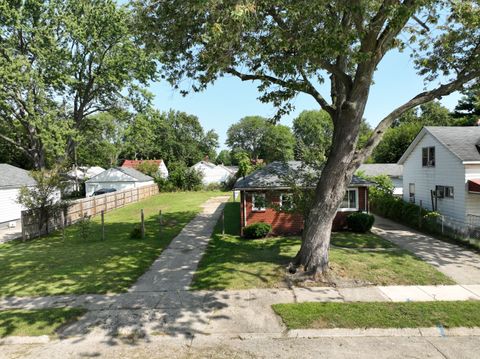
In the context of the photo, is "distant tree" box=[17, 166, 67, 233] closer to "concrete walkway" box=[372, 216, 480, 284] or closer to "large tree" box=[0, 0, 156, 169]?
"large tree" box=[0, 0, 156, 169]

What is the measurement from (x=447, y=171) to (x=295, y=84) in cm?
1386

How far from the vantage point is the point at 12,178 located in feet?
78.7

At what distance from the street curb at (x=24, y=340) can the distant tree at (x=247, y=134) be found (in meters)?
96.2

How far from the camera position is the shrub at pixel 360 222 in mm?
16703

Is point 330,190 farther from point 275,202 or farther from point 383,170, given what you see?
point 383,170

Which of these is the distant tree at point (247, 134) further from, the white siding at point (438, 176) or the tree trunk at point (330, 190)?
the tree trunk at point (330, 190)

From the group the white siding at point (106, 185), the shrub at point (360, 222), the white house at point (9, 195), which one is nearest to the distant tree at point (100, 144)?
the white siding at point (106, 185)

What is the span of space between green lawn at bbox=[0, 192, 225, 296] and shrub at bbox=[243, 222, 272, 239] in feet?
12.7

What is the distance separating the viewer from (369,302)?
8.08 m

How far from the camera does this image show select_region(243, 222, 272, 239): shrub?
1634 cm

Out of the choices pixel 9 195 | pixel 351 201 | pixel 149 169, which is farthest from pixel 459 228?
pixel 149 169

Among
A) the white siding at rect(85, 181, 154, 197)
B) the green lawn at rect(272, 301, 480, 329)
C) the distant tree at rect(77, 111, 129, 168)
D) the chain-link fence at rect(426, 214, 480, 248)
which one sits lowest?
the green lawn at rect(272, 301, 480, 329)

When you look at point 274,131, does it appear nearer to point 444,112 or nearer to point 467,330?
point 444,112

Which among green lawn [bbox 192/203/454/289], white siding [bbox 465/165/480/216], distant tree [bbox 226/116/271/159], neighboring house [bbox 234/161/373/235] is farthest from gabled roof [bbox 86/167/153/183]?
distant tree [bbox 226/116/271/159]
